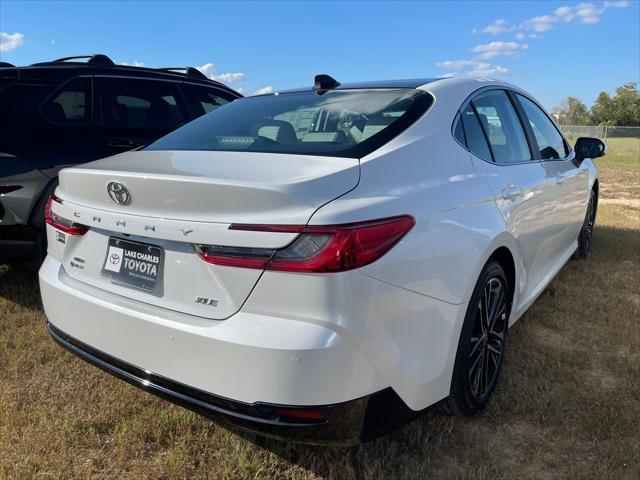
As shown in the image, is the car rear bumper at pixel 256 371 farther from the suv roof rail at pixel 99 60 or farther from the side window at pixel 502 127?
the suv roof rail at pixel 99 60

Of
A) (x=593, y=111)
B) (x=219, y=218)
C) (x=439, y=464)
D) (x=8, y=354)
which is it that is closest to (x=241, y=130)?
(x=219, y=218)

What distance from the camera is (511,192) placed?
270cm

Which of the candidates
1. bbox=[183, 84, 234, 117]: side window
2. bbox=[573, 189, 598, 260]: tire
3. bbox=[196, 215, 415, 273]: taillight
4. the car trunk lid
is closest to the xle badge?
the car trunk lid

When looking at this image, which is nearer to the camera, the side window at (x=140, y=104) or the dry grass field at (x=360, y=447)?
the dry grass field at (x=360, y=447)

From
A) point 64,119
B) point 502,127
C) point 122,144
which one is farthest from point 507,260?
point 64,119

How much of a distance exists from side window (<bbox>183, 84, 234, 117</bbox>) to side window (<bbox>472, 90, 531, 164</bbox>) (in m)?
2.87

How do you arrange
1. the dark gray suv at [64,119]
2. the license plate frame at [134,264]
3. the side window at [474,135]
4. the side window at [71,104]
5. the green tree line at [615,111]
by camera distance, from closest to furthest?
1. the license plate frame at [134,264]
2. the side window at [474,135]
3. the dark gray suv at [64,119]
4. the side window at [71,104]
5. the green tree line at [615,111]

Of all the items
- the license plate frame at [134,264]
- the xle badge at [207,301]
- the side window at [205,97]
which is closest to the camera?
the xle badge at [207,301]

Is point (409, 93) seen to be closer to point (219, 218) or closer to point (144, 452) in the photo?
point (219, 218)

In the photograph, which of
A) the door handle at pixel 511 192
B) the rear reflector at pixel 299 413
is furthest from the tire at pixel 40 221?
the door handle at pixel 511 192

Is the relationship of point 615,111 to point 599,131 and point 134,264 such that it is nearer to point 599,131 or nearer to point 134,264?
point 599,131

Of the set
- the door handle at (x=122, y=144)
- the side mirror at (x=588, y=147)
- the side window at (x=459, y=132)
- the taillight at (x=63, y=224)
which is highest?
the side window at (x=459, y=132)

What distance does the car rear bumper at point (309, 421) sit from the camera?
1.73 m

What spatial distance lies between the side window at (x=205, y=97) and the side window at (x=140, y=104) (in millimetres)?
167
